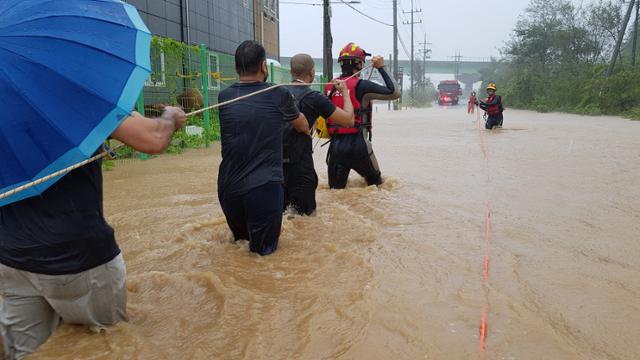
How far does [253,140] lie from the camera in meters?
3.59

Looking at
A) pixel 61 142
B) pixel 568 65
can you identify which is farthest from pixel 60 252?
pixel 568 65

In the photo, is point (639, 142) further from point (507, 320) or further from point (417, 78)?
point (417, 78)

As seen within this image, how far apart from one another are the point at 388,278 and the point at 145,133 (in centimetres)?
208

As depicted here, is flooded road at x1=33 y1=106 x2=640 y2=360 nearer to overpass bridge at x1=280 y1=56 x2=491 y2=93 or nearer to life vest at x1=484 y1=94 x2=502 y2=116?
life vest at x1=484 y1=94 x2=502 y2=116

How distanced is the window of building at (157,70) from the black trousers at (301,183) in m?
6.59

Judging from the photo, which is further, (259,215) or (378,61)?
(378,61)

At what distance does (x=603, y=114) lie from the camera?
26.8 m

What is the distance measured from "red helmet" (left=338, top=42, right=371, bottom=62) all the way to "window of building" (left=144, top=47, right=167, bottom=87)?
229 inches

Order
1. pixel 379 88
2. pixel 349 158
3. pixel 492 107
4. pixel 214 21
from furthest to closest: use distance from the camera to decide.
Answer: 1. pixel 214 21
2. pixel 492 107
3. pixel 349 158
4. pixel 379 88

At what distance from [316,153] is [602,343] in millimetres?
9353

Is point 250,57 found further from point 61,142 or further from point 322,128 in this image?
point 322,128

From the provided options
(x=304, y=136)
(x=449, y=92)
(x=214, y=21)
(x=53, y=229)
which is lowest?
(x=53, y=229)

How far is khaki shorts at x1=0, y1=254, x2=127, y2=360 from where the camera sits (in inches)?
87.2

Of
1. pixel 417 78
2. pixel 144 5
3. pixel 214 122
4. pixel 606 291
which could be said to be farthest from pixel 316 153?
pixel 417 78
